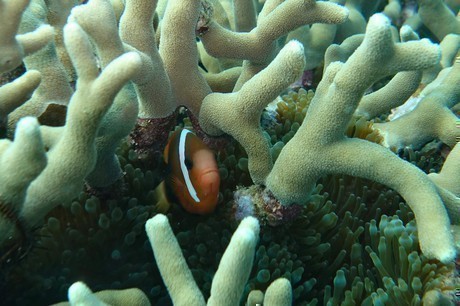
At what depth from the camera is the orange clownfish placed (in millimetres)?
1613

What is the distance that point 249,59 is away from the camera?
6.45 feet

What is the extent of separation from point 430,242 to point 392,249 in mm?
433

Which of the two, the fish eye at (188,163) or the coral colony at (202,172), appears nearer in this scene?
the coral colony at (202,172)

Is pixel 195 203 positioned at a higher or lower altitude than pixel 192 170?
lower

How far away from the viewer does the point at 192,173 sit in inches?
64.3

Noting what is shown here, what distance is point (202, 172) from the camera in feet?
5.27

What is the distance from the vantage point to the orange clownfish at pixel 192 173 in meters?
1.61

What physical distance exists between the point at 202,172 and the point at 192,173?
0.16 ft

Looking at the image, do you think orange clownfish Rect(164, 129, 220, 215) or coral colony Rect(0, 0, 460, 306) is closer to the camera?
coral colony Rect(0, 0, 460, 306)

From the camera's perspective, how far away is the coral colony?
1134mm

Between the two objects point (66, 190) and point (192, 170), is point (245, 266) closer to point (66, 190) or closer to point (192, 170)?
point (66, 190)

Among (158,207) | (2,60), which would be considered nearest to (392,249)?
(158,207)

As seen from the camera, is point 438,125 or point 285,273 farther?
point 438,125

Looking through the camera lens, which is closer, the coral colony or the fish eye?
the coral colony
